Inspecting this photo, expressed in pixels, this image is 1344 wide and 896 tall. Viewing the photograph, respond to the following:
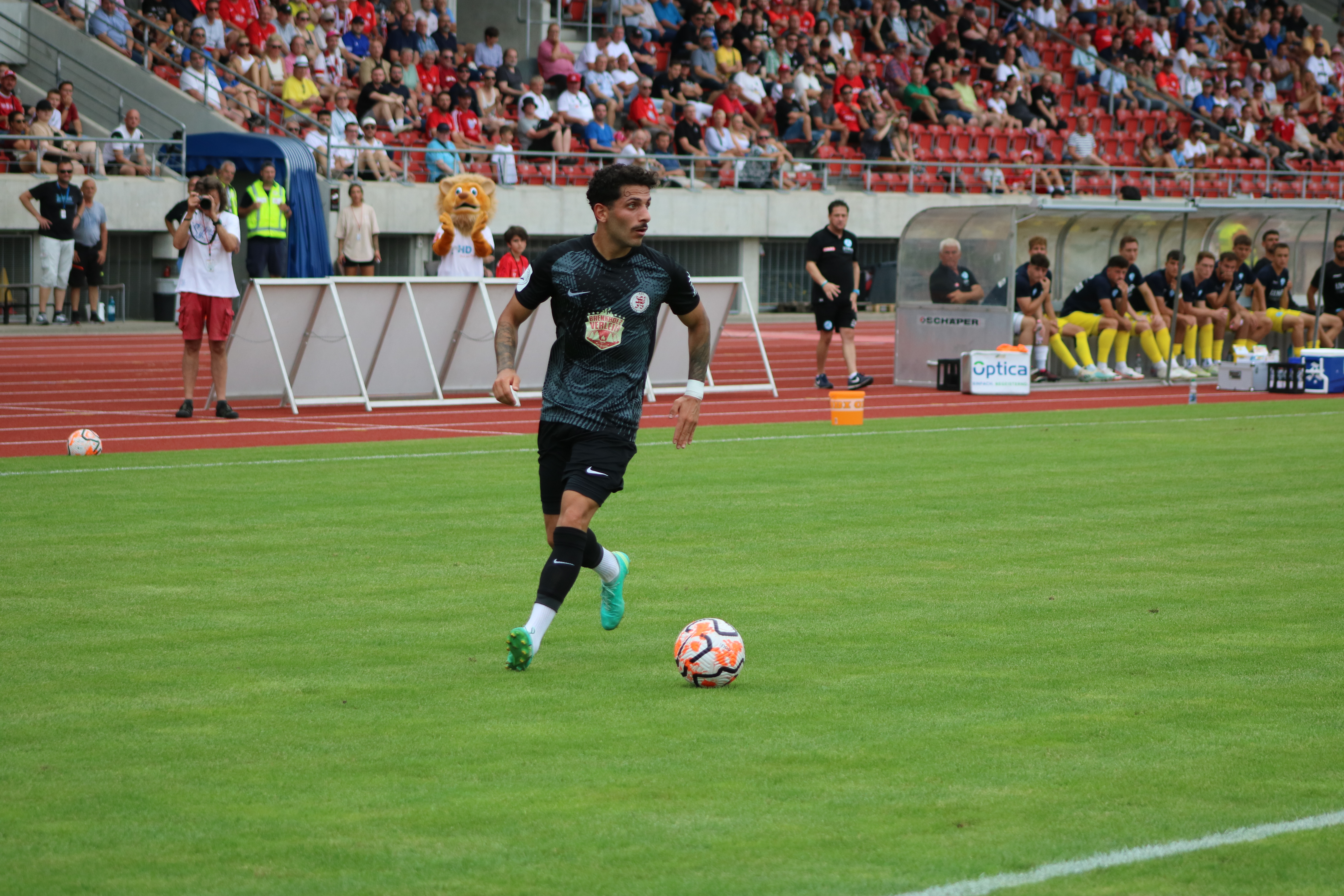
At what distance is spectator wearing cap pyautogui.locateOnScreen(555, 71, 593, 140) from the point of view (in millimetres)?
33969

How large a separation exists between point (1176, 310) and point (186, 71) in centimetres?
1694

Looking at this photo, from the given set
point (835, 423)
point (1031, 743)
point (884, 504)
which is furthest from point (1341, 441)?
point (1031, 743)

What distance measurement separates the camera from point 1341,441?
16266 mm

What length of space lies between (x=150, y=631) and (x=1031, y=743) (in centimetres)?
393

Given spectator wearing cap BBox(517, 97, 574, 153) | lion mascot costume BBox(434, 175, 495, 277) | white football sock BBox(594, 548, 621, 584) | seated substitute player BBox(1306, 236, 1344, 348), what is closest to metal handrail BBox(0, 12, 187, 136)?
spectator wearing cap BBox(517, 97, 574, 153)

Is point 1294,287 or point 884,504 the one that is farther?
point 1294,287

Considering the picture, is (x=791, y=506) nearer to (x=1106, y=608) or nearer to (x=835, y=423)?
(x=1106, y=608)

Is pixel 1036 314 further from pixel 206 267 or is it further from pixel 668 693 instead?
pixel 668 693

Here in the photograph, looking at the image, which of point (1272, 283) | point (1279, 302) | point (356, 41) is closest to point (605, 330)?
point (1272, 283)

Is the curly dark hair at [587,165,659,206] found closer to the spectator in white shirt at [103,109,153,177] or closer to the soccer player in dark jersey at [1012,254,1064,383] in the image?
the soccer player in dark jersey at [1012,254,1064,383]

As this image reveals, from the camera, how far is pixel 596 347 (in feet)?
24.2

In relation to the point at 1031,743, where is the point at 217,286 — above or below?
above

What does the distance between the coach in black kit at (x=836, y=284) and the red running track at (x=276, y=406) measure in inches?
22.0

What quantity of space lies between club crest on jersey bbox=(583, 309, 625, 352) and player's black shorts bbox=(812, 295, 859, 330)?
45.1ft
